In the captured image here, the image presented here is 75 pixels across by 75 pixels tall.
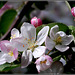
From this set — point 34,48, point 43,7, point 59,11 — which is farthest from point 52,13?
point 34,48

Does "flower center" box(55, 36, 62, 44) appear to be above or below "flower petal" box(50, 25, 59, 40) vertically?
below

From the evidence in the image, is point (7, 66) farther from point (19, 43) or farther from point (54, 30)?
point (54, 30)

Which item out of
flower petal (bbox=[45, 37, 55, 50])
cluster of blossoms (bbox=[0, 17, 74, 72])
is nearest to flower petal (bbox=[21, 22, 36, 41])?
cluster of blossoms (bbox=[0, 17, 74, 72])

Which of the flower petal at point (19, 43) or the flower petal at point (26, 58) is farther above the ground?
the flower petal at point (19, 43)

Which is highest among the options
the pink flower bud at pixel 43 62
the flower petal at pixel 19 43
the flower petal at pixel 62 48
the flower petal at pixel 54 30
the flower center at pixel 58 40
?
the flower petal at pixel 54 30

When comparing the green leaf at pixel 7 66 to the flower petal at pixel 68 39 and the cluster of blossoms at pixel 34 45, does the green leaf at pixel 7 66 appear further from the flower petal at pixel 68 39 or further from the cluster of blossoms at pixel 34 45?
the flower petal at pixel 68 39

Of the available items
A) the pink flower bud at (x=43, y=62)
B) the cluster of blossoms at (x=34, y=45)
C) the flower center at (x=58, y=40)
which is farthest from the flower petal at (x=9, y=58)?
the flower center at (x=58, y=40)

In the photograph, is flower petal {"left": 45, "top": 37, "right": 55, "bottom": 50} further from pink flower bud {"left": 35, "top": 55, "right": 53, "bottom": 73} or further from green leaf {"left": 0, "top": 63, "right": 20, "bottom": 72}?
green leaf {"left": 0, "top": 63, "right": 20, "bottom": 72}
